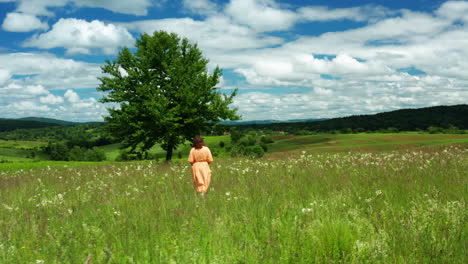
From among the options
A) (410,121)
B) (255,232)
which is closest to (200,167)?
(255,232)

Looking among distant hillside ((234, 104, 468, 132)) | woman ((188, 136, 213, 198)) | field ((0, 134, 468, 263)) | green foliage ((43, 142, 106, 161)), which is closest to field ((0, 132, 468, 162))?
green foliage ((43, 142, 106, 161))

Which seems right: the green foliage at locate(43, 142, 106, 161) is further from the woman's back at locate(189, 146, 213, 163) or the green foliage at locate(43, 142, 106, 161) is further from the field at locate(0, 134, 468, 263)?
the field at locate(0, 134, 468, 263)

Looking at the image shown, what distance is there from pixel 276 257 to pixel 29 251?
10.5ft

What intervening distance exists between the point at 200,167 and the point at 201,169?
77mm

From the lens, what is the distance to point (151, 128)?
26.2 meters

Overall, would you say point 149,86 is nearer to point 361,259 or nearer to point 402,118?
point 361,259

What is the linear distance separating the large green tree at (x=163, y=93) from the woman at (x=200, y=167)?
15.2 metres

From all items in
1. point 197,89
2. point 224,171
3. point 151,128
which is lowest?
point 224,171

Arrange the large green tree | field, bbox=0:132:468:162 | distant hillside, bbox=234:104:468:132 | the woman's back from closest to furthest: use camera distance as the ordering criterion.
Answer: the woman's back < the large green tree < field, bbox=0:132:468:162 < distant hillside, bbox=234:104:468:132

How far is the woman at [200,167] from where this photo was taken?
30.5 ft

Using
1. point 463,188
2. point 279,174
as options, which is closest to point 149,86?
point 279,174

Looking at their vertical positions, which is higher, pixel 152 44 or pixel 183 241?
pixel 152 44

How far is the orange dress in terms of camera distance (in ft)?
30.5

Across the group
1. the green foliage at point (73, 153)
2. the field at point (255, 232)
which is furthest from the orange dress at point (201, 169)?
the green foliage at point (73, 153)
